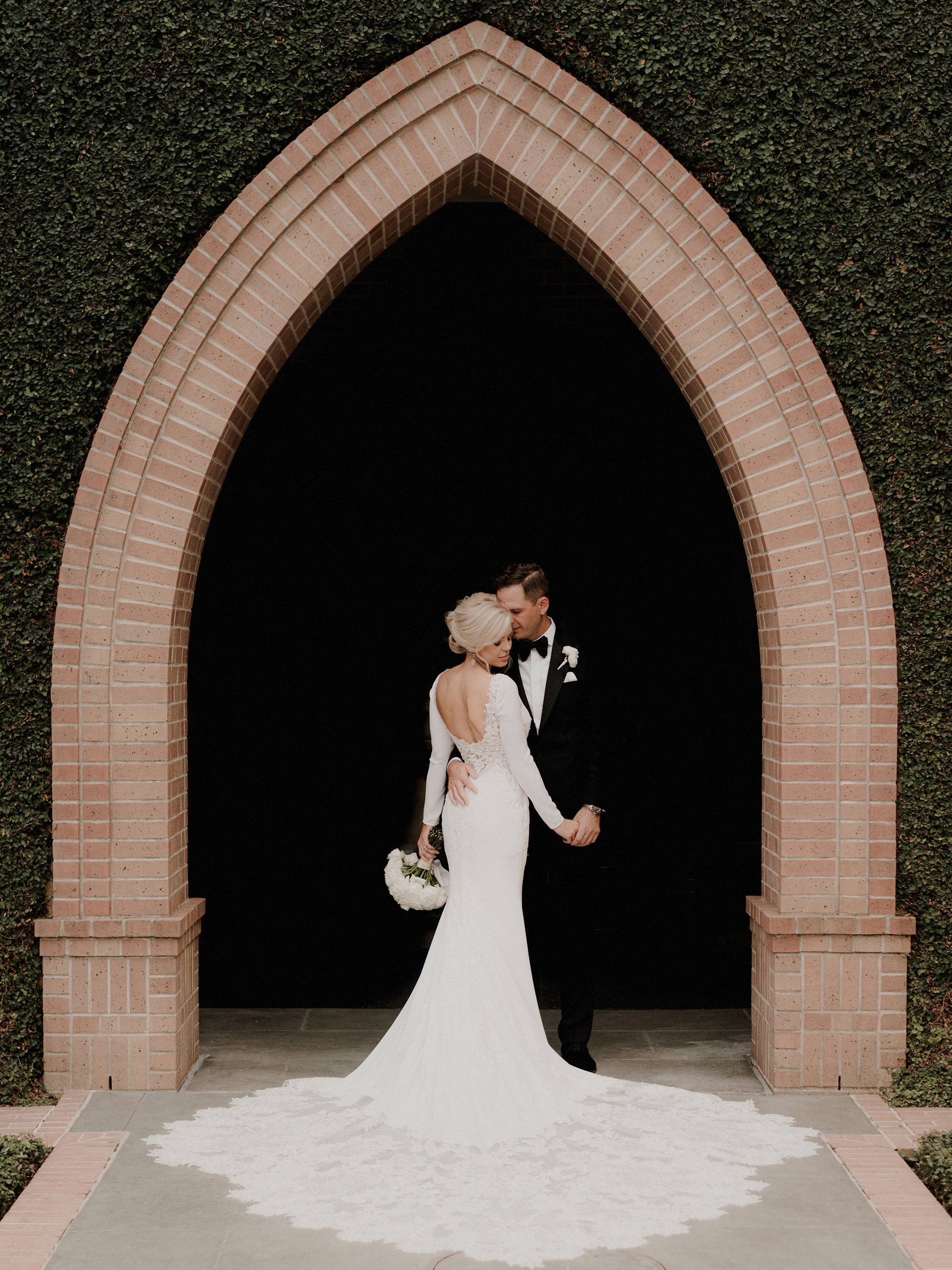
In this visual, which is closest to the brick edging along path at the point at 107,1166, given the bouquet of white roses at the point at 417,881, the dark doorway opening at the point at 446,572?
the bouquet of white roses at the point at 417,881

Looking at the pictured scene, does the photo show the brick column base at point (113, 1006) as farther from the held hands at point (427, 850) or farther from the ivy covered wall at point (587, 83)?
the held hands at point (427, 850)

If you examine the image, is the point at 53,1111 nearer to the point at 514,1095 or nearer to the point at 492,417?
the point at 514,1095

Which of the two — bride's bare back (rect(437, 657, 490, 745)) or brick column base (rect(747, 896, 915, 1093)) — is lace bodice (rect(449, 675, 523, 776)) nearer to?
bride's bare back (rect(437, 657, 490, 745))

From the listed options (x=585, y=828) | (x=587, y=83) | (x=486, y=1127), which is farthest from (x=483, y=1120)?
(x=587, y=83)

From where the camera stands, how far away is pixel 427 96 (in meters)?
4.83

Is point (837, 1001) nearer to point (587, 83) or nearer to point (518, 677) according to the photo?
point (518, 677)

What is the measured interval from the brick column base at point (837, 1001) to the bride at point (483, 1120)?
403 millimetres

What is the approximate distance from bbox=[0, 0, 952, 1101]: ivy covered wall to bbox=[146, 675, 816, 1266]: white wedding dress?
3.83ft

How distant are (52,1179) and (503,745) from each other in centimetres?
231

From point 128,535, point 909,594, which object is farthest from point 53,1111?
point 909,594

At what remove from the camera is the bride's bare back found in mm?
4625

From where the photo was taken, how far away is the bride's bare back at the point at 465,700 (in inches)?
182

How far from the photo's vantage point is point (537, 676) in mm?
5148

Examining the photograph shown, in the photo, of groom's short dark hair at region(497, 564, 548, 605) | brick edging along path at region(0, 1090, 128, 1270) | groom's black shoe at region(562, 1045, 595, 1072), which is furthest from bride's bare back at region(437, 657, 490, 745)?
brick edging along path at region(0, 1090, 128, 1270)
